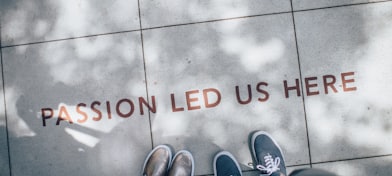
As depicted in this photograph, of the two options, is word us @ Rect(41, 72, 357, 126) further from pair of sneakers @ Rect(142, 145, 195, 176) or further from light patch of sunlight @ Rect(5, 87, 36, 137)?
pair of sneakers @ Rect(142, 145, 195, 176)

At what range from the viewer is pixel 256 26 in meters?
2.73

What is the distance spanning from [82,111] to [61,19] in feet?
2.85

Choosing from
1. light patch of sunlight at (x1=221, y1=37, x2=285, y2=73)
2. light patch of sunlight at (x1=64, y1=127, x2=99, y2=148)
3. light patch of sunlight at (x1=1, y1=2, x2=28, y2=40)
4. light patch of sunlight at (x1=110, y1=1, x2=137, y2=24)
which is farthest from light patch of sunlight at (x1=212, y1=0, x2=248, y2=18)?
light patch of sunlight at (x1=1, y1=2, x2=28, y2=40)

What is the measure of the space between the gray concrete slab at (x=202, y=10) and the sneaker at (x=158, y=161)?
113 cm

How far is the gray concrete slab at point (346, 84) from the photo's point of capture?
2723 millimetres

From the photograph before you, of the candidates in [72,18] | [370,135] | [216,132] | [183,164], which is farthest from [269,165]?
[72,18]

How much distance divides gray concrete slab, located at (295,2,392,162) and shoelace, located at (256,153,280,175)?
14.4 inches

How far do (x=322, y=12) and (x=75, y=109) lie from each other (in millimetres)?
2415

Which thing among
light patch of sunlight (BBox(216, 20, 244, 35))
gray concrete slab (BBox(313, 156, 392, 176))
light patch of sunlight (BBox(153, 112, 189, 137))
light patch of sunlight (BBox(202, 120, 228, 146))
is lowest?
gray concrete slab (BBox(313, 156, 392, 176))

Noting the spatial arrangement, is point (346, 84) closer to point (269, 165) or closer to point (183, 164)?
point (269, 165)

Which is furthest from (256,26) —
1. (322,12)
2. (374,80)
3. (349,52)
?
(374,80)

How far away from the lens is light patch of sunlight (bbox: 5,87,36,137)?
2775 mm

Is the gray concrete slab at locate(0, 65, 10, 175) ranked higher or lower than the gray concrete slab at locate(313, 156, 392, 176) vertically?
higher

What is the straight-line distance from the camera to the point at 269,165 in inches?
104
